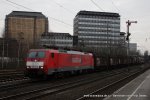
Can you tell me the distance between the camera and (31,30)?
Answer: 514ft

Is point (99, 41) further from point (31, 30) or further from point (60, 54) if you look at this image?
point (60, 54)

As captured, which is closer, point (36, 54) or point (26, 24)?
point (36, 54)

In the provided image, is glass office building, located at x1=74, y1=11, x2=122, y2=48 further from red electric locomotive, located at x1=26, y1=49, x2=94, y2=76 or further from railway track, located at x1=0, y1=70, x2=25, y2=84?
red electric locomotive, located at x1=26, y1=49, x2=94, y2=76

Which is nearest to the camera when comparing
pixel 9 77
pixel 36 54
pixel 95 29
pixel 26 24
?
pixel 36 54

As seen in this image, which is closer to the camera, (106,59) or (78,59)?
(78,59)

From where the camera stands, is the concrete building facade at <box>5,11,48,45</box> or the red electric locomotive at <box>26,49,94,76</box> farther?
the concrete building facade at <box>5,11,48,45</box>

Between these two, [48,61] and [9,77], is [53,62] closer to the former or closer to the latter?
[48,61]

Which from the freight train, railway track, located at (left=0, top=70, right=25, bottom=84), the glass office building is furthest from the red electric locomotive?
the glass office building

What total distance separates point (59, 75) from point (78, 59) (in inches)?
274

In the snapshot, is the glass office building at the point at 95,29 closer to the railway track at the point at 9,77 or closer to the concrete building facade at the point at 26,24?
the concrete building facade at the point at 26,24

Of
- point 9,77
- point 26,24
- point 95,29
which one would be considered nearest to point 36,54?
point 9,77

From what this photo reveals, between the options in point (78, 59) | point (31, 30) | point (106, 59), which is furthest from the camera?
point (31, 30)

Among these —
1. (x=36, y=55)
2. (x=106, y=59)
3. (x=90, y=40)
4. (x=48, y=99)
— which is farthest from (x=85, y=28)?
(x=48, y=99)

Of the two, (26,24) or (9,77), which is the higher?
(26,24)
